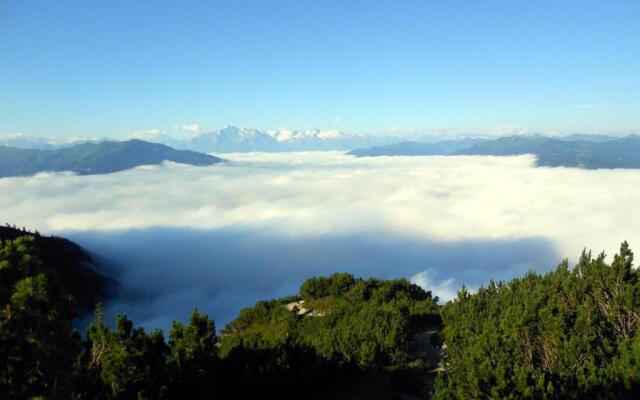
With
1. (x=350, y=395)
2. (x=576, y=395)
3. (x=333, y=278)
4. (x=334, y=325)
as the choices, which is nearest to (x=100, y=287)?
(x=333, y=278)

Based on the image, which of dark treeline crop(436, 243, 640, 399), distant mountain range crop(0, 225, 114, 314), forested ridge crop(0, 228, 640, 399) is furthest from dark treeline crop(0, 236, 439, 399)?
distant mountain range crop(0, 225, 114, 314)

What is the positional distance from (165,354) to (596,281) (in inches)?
1203

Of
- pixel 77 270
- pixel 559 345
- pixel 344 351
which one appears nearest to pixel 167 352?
pixel 344 351

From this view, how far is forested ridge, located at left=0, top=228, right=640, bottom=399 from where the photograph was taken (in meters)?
13.2

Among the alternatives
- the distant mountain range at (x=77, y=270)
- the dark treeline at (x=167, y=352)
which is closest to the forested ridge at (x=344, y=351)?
the dark treeline at (x=167, y=352)

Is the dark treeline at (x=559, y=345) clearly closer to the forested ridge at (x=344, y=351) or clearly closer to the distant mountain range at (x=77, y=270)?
the forested ridge at (x=344, y=351)

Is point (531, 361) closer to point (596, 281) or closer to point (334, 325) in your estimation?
point (596, 281)

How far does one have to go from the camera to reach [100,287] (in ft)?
560

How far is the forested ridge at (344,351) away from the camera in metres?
13.2

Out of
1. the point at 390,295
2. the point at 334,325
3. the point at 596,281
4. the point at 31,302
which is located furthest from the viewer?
the point at 390,295

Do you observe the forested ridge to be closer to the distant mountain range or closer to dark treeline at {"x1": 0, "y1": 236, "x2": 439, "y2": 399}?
dark treeline at {"x1": 0, "y1": 236, "x2": 439, "y2": 399}

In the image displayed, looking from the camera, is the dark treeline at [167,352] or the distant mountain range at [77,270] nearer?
the dark treeline at [167,352]

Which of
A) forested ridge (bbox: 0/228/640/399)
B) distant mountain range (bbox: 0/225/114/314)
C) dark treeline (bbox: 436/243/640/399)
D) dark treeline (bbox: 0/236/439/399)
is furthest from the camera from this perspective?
distant mountain range (bbox: 0/225/114/314)

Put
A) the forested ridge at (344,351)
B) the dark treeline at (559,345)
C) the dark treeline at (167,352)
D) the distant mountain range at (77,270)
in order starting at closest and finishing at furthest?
the dark treeline at (167,352)
the forested ridge at (344,351)
the dark treeline at (559,345)
the distant mountain range at (77,270)
